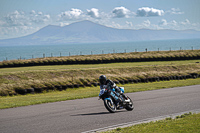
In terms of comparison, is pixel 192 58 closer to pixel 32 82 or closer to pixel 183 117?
pixel 32 82

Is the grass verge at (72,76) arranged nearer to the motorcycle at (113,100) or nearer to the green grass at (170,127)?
the motorcycle at (113,100)

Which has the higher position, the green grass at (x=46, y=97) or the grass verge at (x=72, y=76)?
the grass verge at (x=72, y=76)

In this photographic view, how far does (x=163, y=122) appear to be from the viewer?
1027 centimetres

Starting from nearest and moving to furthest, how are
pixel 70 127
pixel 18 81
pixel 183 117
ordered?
pixel 70 127 → pixel 183 117 → pixel 18 81

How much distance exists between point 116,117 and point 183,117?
2.51 meters

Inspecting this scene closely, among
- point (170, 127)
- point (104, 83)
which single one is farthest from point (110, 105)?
point (170, 127)

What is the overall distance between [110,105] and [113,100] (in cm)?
38

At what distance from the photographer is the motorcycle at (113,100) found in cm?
1281

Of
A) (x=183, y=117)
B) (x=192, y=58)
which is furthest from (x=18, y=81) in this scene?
(x=192, y=58)

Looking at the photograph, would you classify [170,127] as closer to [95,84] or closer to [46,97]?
[46,97]

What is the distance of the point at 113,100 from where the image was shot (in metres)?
13.3

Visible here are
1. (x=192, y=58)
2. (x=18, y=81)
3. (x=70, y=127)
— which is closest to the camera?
(x=70, y=127)

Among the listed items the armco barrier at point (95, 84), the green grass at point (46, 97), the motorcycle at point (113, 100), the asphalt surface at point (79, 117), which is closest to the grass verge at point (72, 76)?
the armco barrier at point (95, 84)

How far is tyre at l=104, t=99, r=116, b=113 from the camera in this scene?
41.8ft
